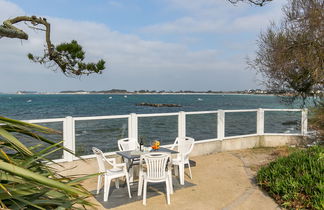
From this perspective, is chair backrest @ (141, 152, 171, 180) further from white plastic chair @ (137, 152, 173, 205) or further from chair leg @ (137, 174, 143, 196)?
chair leg @ (137, 174, 143, 196)

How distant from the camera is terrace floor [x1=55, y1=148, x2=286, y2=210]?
4207mm

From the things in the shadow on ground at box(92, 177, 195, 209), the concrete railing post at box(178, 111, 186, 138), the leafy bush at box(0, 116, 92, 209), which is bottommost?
the shadow on ground at box(92, 177, 195, 209)

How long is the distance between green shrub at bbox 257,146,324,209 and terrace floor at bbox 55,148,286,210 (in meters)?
0.21

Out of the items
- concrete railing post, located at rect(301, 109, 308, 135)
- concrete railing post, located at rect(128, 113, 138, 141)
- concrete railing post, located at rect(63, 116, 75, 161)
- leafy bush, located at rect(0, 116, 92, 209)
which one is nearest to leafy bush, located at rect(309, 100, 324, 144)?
concrete railing post, located at rect(301, 109, 308, 135)

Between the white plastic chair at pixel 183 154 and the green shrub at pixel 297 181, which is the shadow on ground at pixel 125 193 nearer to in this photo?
the white plastic chair at pixel 183 154

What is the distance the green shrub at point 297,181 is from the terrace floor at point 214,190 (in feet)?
0.68

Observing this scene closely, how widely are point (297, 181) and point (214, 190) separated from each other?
1.51m

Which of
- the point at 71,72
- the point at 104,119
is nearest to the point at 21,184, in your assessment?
the point at 71,72

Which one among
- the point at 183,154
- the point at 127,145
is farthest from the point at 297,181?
the point at 127,145

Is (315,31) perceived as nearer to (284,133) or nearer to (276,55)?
(276,55)

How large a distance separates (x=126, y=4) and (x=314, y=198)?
7.80 meters

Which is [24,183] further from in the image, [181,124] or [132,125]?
[181,124]

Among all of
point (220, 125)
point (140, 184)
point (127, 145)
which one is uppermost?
point (220, 125)

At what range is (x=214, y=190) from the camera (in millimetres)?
4891
